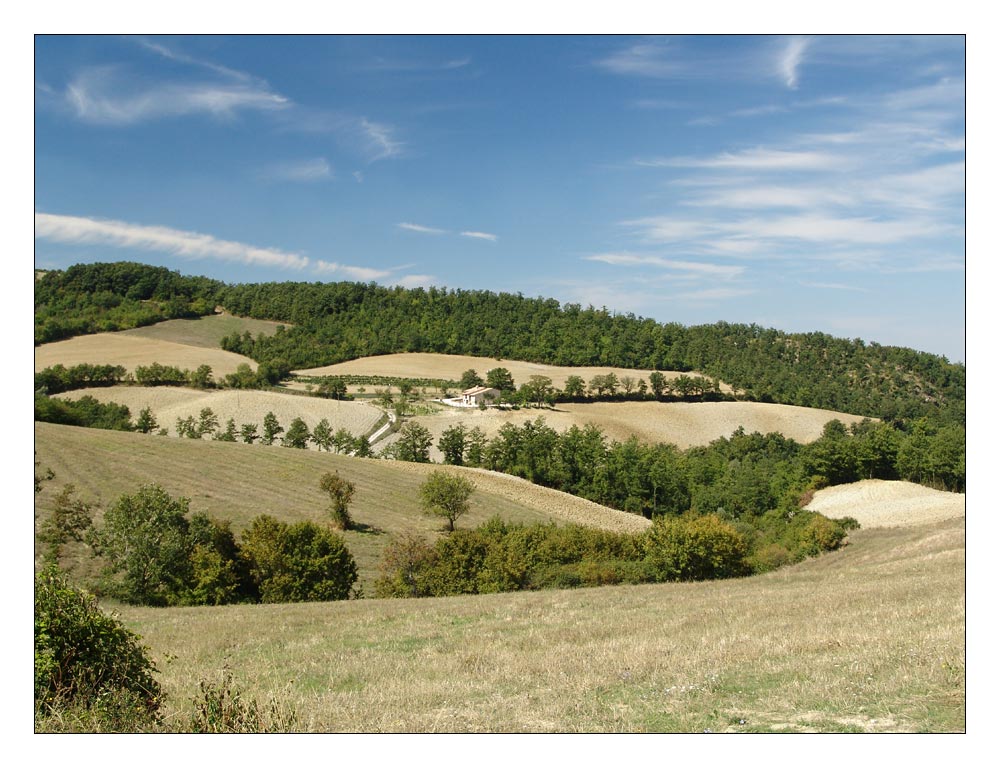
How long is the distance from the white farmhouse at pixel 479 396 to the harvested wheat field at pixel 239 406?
15553mm

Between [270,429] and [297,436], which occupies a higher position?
[270,429]

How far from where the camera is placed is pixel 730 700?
809 centimetres

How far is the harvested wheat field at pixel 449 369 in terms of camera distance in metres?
123

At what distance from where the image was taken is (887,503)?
56.7 meters

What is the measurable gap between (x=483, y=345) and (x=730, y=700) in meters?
134

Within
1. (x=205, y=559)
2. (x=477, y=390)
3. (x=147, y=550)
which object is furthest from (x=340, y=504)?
(x=477, y=390)

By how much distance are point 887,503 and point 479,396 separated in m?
62.6

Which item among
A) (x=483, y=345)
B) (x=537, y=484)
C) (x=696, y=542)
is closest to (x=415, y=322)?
(x=483, y=345)

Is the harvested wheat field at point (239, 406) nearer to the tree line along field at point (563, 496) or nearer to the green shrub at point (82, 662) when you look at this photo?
the tree line along field at point (563, 496)

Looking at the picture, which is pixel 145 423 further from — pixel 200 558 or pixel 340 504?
pixel 200 558

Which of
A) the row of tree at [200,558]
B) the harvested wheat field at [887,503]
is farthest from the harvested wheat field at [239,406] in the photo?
the harvested wheat field at [887,503]

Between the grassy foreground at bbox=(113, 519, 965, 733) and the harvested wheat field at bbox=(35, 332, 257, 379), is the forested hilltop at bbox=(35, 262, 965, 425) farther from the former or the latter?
the grassy foreground at bbox=(113, 519, 965, 733)

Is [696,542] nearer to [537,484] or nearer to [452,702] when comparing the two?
[452,702]

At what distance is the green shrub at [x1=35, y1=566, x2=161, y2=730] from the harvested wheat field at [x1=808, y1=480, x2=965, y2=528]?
45.0m
